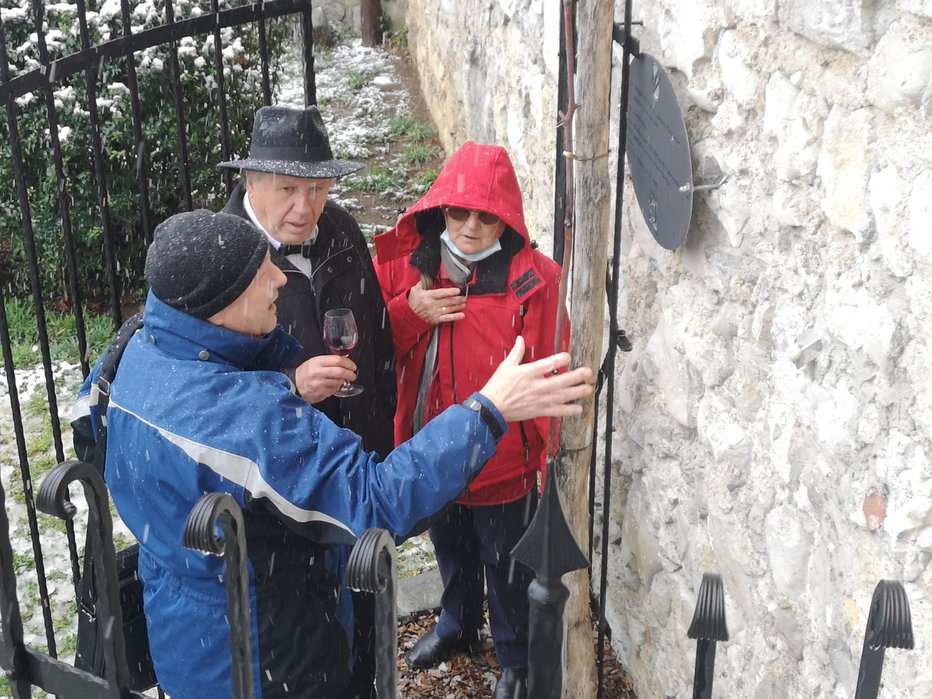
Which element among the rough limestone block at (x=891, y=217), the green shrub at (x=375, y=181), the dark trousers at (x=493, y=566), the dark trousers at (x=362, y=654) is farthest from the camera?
the green shrub at (x=375, y=181)

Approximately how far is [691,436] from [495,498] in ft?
2.29

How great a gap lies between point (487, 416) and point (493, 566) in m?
1.25

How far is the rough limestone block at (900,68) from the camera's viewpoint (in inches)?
61.8

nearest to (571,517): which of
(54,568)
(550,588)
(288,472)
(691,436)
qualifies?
(691,436)

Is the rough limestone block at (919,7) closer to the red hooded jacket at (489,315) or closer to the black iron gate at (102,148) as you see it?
the red hooded jacket at (489,315)

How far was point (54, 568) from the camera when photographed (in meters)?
4.12

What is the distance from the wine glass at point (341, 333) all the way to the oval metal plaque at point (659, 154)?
860 millimetres

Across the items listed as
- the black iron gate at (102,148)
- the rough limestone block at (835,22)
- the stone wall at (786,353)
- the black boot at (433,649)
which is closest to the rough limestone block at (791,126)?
the stone wall at (786,353)

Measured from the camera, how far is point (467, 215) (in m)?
2.91

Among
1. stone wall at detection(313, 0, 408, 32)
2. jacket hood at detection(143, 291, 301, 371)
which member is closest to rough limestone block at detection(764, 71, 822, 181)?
jacket hood at detection(143, 291, 301, 371)

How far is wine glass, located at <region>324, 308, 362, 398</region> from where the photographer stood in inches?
104

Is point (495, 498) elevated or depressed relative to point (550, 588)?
depressed

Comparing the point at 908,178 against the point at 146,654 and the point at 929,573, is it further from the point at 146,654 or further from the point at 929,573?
the point at 146,654

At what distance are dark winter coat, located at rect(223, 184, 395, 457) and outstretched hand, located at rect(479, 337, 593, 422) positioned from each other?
868 millimetres
